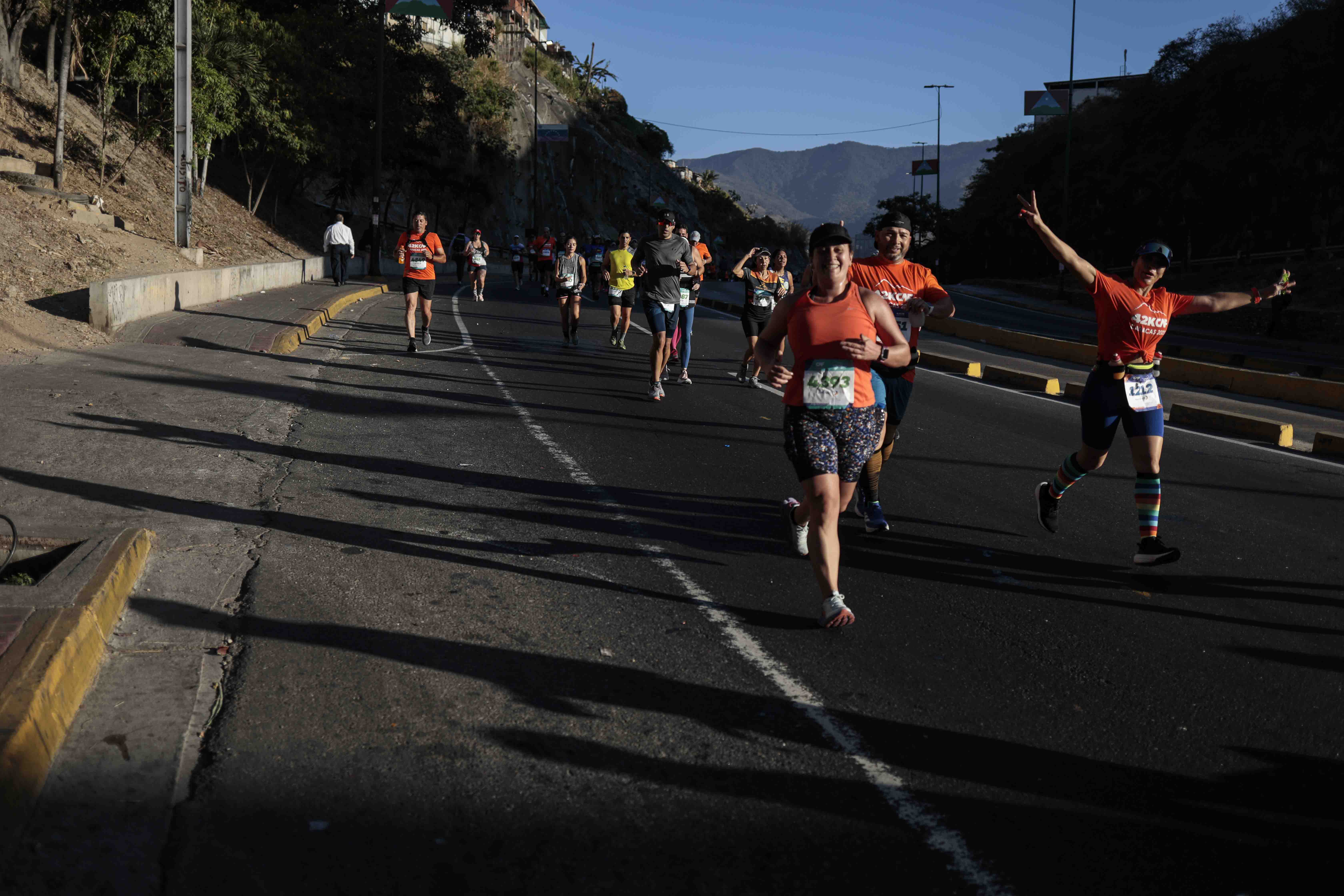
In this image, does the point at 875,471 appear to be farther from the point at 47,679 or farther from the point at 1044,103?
the point at 1044,103

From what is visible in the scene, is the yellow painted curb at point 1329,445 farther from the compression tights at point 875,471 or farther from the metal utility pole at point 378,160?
the metal utility pole at point 378,160

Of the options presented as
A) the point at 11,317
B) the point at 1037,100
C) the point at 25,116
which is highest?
the point at 1037,100

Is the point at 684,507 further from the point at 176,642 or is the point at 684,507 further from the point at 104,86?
the point at 104,86

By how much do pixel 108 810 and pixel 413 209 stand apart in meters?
62.7

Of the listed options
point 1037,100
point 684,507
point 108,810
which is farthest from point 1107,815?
point 1037,100

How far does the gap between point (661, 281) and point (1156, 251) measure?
22.2ft

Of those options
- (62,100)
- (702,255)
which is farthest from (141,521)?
(62,100)

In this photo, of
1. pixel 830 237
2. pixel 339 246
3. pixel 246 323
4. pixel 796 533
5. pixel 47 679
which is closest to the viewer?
pixel 47 679

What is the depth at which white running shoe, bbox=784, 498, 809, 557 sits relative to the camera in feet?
20.2

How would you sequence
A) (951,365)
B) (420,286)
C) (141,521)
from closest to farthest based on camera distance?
(141,521)
(420,286)
(951,365)

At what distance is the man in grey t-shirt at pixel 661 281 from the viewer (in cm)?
1224

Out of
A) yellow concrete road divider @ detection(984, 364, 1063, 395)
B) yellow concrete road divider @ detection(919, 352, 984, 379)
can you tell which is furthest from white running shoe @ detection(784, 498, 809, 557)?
yellow concrete road divider @ detection(919, 352, 984, 379)

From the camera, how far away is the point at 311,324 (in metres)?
18.1

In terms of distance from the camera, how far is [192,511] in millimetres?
6754
